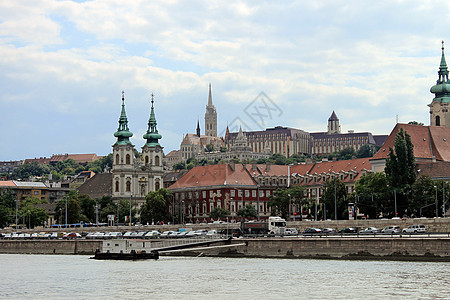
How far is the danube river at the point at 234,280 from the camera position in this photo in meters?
56.3

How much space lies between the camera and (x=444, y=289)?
55.3 m

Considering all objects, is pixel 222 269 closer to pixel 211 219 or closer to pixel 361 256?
pixel 361 256

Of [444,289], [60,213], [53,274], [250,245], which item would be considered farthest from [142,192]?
[444,289]

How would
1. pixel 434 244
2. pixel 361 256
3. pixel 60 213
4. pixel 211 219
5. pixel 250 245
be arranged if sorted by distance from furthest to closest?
pixel 60 213, pixel 211 219, pixel 250 245, pixel 361 256, pixel 434 244

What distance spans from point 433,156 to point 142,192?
81.5 m

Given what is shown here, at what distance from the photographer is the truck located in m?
108

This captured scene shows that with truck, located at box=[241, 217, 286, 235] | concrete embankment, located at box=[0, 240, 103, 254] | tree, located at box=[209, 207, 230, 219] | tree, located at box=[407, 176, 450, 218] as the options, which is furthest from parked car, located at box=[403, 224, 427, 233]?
tree, located at box=[209, 207, 230, 219]

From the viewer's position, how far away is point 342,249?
7981 centimetres

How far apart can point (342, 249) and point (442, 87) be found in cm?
10142

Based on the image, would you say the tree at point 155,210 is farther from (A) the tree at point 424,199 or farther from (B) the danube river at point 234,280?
(B) the danube river at point 234,280

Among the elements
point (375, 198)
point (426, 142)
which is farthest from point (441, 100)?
point (375, 198)

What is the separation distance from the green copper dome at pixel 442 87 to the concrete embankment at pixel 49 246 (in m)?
90.1

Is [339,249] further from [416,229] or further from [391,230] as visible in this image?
[416,229]

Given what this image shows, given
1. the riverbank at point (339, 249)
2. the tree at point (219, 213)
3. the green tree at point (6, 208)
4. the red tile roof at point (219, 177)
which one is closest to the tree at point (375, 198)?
the riverbank at point (339, 249)
